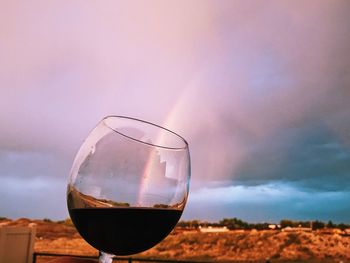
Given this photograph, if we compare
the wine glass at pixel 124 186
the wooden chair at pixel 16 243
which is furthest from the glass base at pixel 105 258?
the wooden chair at pixel 16 243

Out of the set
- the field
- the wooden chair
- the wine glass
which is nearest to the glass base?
the wine glass

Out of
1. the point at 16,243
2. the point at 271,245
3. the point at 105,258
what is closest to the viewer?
the point at 105,258

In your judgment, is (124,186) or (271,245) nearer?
(124,186)

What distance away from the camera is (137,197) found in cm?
32

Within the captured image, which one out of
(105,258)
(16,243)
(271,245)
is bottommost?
(271,245)

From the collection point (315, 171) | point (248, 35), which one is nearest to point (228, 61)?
point (248, 35)

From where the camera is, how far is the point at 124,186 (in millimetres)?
319

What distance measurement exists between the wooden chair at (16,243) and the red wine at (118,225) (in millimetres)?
1730

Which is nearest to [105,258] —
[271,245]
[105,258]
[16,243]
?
[105,258]

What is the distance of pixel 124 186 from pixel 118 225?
33 millimetres

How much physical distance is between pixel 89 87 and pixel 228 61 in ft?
10.00

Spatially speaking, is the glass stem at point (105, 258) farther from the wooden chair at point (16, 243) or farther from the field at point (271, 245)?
the field at point (271, 245)

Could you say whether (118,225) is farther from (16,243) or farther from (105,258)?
(16,243)

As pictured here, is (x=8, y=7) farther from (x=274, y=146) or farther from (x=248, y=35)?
(x=274, y=146)
